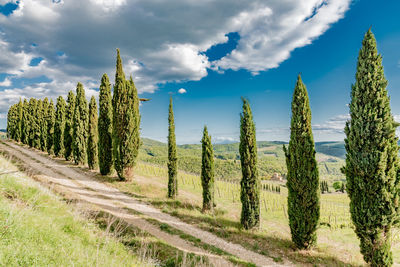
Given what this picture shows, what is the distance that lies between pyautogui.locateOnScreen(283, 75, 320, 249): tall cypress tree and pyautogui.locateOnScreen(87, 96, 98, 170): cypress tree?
19573 mm

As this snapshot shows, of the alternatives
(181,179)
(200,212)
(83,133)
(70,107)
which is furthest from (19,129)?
(200,212)

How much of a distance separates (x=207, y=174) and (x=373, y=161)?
10480 mm

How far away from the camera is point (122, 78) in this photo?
1941cm

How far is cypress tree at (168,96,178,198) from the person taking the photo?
1781 cm

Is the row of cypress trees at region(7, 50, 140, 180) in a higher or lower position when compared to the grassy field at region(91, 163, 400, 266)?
higher

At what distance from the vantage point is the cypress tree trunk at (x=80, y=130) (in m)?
23.5

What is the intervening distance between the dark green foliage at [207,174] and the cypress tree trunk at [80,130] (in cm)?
1540

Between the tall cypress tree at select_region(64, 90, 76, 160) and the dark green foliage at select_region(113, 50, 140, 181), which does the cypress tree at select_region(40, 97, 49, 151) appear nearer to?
the tall cypress tree at select_region(64, 90, 76, 160)

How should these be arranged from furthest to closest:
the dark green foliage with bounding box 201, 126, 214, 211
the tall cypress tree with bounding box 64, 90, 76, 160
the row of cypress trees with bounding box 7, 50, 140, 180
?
1. the tall cypress tree with bounding box 64, 90, 76, 160
2. the row of cypress trees with bounding box 7, 50, 140, 180
3. the dark green foliage with bounding box 201, 126, 214, 211

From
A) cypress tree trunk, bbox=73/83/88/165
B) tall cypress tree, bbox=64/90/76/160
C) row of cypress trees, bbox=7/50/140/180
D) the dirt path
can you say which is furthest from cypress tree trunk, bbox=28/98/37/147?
the dirt path

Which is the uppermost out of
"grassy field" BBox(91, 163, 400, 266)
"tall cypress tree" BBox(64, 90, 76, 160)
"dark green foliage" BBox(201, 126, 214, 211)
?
"tall cypress tree" BBox(64, 90, 76, 160)

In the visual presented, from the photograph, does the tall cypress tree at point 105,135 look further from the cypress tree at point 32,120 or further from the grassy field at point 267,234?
the cypress tree at point 32,120

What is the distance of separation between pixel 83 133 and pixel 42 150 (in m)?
16.3

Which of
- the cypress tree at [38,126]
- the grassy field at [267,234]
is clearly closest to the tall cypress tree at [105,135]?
the grassy field at [267,234]
